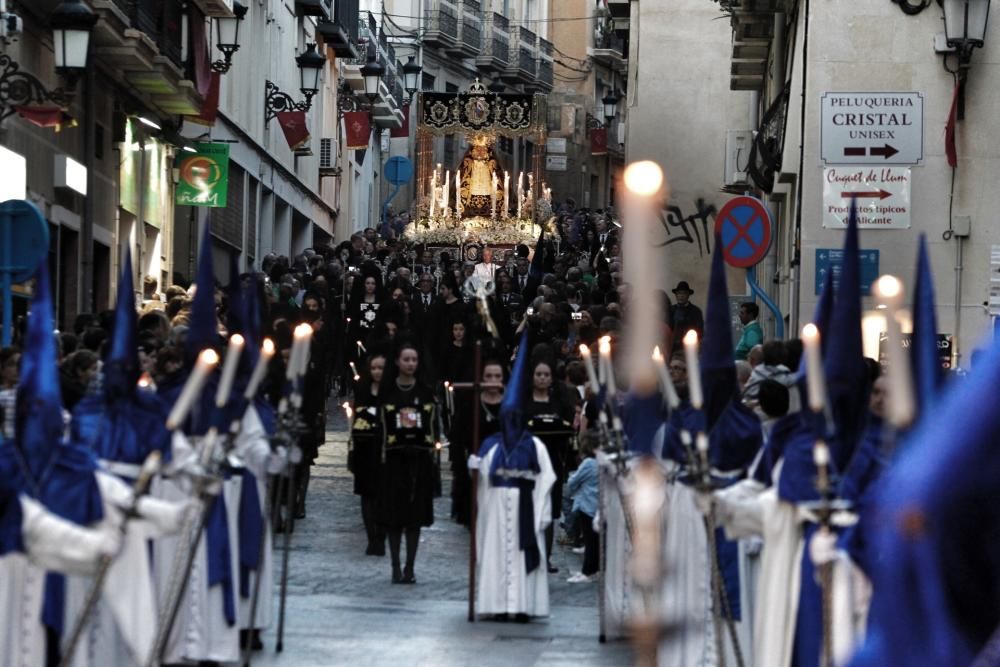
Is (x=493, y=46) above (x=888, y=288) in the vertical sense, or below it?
above

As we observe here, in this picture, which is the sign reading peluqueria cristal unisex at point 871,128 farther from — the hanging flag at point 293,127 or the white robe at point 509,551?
the hanging flag at point 293,127

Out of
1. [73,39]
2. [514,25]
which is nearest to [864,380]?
[73,39]

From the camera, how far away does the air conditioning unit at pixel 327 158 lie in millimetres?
52031

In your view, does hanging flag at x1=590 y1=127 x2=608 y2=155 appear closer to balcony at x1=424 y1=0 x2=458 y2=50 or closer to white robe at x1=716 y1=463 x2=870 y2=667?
balcony at x1=424 y1=0 x2=458 y2=50

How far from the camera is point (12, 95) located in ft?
55.8

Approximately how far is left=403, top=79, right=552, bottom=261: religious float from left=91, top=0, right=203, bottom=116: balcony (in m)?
22.5

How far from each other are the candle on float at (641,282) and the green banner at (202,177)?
29.3 meters

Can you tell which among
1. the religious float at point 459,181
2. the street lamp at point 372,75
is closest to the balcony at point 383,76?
the religious float at point 459,181

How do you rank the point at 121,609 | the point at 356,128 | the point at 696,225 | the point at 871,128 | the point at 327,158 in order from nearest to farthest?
the point at 121,609 < the point at 871,128 < the point at 696,225 < the point at 356,128 < the point at 327,158

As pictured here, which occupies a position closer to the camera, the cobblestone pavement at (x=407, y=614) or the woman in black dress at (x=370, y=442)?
the cobblestone pavement at (x=407, y=614)

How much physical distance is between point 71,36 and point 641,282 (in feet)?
48.7

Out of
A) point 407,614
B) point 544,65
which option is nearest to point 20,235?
point 407,614

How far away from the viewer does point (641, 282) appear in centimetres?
278

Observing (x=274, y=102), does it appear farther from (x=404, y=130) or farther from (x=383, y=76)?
(x=404, y=130)
